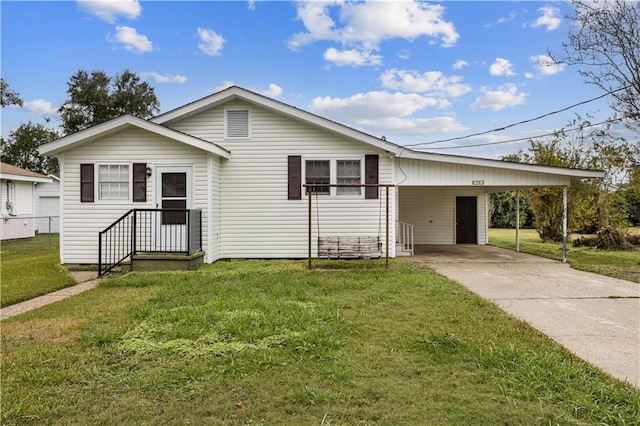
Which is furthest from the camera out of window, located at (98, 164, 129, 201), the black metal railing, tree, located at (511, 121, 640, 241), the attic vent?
tree, located at (511, 121, 640, 241)

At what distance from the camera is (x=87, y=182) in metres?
10.1

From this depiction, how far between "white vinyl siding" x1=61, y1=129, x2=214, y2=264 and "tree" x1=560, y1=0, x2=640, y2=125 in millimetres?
10475

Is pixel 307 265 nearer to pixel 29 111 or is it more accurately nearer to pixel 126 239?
pixel 126 239

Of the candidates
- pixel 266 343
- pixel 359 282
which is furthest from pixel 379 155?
pixel 266 343

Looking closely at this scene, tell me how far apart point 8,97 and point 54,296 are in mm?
18464

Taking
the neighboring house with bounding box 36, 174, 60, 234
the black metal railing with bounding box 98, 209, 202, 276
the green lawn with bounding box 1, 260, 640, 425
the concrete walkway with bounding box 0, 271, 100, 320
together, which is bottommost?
the concrete walkway with bounding box 0, 271, 100, 320

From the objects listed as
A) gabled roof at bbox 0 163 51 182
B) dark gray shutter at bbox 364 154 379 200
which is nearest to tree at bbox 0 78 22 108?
gabled roof at bbox 0 163 51 182

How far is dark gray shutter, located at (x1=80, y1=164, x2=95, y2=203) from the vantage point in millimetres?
10078

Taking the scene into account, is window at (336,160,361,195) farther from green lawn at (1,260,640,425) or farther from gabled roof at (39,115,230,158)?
green lawn at (1,260,640,425)

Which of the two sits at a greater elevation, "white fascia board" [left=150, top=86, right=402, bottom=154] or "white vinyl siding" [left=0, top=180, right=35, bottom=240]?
"white fascia board" [left=150, top=86, right=402, bottom=154]

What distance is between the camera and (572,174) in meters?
10.7

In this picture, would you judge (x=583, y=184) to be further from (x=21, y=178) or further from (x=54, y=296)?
(x=21, y=178)

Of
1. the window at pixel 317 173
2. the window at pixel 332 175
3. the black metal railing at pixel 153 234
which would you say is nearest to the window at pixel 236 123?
the window at pixel 332 175

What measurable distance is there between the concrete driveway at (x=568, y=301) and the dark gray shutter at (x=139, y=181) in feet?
23.7
